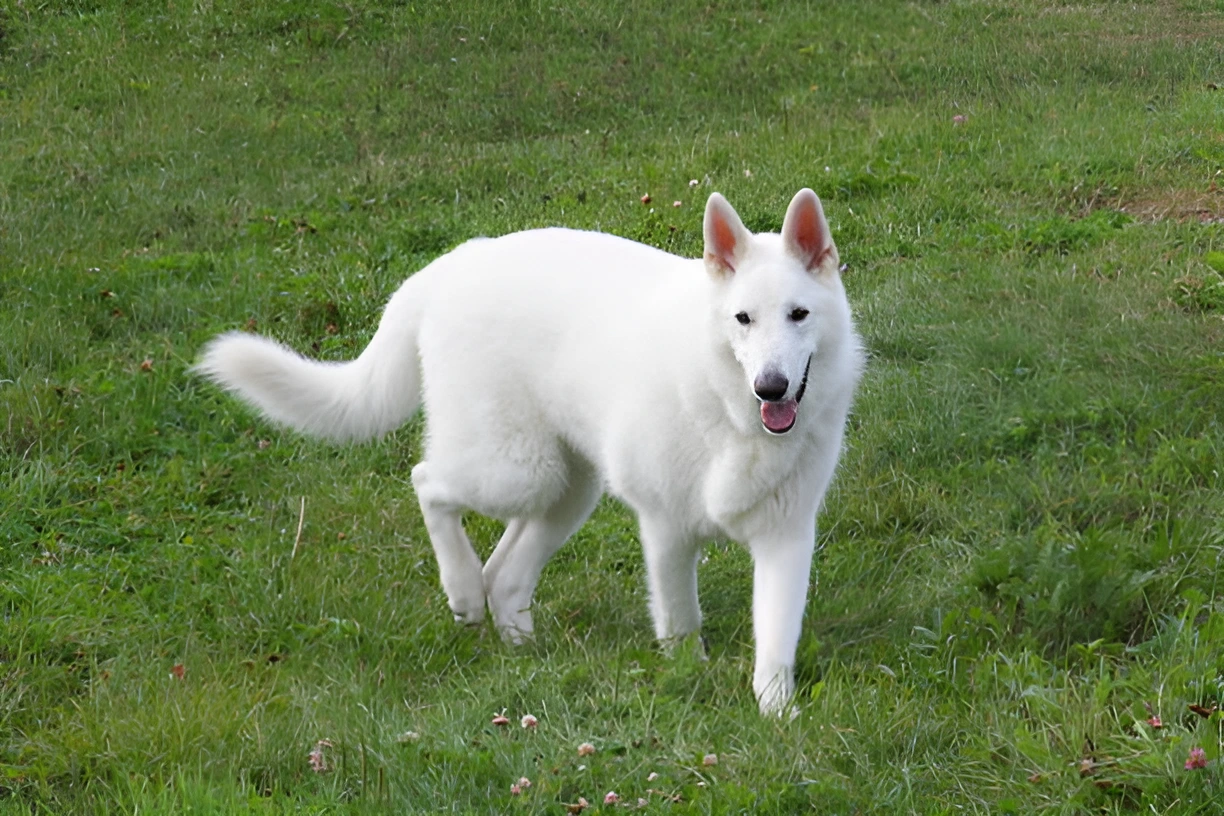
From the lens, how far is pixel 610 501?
20.6 ft

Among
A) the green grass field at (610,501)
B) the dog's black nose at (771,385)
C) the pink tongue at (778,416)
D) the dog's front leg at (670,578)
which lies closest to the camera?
the green grass field at (610,501)

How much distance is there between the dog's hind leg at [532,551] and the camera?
205 inches

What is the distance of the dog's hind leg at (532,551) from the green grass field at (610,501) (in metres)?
0.15

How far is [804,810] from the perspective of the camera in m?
3.44

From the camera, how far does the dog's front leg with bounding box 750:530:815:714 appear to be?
4266 mm

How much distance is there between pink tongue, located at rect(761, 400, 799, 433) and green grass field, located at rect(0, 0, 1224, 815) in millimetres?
777

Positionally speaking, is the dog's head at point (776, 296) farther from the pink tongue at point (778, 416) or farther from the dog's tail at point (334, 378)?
the dog's tail at point (334, 378)

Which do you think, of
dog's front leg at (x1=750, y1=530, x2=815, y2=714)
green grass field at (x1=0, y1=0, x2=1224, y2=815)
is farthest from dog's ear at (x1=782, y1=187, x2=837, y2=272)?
green grass field at (x1=0, y1=0, x2=1224, y2=815)

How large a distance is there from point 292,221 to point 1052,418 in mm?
5550

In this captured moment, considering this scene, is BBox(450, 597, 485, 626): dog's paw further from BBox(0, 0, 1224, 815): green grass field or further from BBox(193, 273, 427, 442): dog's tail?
BBox(193, 273, 427, 442): dog's tail

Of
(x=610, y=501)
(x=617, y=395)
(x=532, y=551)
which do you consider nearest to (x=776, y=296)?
(x=617, y=395)

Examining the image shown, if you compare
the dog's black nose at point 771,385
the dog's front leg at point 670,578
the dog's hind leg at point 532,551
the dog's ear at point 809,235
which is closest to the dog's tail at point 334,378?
the dog's hind leg at point 532,551

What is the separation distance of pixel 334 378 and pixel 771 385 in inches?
82.3

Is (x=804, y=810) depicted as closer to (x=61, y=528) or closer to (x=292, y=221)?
(x=61, y=528)
